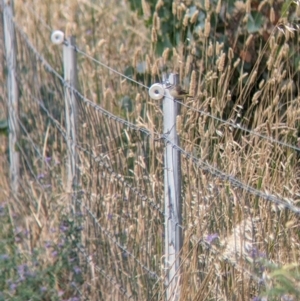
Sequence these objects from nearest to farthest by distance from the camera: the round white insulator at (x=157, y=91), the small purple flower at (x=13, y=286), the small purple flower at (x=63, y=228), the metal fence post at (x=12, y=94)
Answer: the round white insulator at (x=157, y=91) → the small purple flower at (x=13, y=286) → the small purple flower at (x=63, y=228) → the metal fence post at (x=12, y=94)

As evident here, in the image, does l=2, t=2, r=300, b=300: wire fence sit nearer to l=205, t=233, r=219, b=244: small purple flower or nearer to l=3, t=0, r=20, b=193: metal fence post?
l=205, t=233, r=219, b=244: small purple flower

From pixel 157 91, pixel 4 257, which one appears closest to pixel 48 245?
pixel 4 257

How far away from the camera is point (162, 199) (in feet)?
12.0

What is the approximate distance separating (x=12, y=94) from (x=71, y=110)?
1.45 metres

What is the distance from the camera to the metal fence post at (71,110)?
4603mm

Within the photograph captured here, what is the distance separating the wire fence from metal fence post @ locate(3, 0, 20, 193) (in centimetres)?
65

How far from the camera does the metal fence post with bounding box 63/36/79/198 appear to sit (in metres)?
4.60

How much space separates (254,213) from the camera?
3195 mm

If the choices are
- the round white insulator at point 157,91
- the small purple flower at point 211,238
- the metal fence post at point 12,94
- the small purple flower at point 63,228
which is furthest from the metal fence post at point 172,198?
the metal fence post at point 12,94

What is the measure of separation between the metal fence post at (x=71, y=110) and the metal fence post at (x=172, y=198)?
3.80ft

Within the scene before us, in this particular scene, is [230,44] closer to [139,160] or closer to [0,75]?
[139,160]

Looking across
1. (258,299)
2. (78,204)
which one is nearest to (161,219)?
(258,299)

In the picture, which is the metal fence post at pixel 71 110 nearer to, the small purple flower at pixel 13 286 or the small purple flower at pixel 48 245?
the small purple flower at pixel 48 245

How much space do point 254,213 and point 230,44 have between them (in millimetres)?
2125
